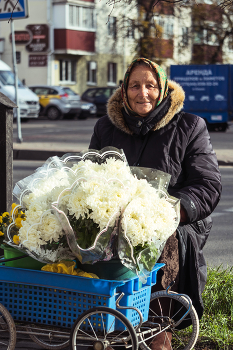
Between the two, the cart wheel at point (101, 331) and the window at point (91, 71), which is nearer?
the cart wheel at point (101, 331)

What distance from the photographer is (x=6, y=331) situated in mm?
3066

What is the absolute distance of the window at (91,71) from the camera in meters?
41.2

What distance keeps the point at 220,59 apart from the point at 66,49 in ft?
33.0

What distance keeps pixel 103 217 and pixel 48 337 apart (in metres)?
0.89

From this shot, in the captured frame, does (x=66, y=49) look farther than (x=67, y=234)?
Yes

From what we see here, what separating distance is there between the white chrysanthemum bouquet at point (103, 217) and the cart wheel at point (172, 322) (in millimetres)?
524

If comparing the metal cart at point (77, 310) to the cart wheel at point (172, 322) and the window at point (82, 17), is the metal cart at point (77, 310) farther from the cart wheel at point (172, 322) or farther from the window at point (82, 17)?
the window at point (82, 17)

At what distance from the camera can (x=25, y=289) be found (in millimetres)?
2992

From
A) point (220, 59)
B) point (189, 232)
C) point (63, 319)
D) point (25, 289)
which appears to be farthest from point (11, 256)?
point (220, 59)

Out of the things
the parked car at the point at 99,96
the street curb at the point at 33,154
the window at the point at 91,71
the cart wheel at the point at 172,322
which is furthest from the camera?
the window at the point at 91,71

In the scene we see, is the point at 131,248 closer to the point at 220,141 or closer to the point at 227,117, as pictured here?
the point at 220,141

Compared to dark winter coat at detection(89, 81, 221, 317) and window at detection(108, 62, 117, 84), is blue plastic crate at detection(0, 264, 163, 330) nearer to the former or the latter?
dark winter coat at detection(89, 81, 221, 317)

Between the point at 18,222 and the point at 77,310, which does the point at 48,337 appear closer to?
the point at 77,310

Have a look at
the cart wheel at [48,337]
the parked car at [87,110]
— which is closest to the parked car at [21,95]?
the parked car at [87,110]
